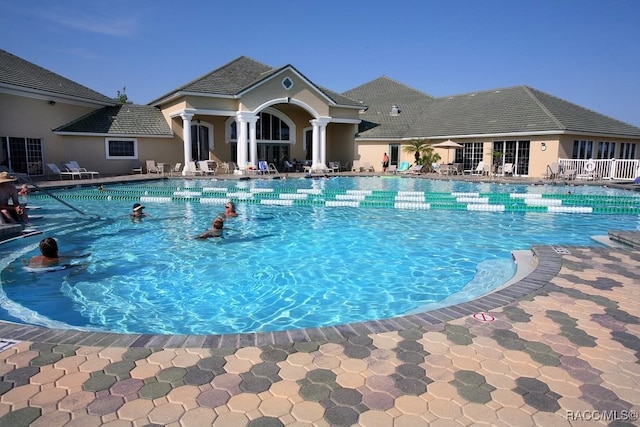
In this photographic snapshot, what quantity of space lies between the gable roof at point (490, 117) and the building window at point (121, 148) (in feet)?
53.0

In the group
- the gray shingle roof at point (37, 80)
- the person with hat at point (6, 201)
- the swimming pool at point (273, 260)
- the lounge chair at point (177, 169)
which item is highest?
the gray shingle roof at point (37, 80)

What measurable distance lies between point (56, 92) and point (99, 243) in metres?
17.3

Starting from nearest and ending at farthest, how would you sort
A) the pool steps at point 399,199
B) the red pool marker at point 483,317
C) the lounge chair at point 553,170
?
the red pool marker at point 483,317 < the pool steps at point 399,199 < the lounge chair at point 553,170

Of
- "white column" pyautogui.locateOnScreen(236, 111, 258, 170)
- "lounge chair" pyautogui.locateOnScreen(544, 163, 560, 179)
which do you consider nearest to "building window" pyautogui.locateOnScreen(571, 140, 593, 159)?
"lounge chair" pyautogui.locateOnScreen(544, 163, 560, 179)

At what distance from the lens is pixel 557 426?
2.44m

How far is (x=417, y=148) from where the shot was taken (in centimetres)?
2967

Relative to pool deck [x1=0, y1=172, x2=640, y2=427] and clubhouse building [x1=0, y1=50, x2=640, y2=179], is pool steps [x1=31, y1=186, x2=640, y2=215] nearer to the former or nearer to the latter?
clubhouse building [x1=0, y1=50, x2=640, y2=179]

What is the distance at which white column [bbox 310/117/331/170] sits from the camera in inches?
1155

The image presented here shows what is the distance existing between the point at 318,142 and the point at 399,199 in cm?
1539

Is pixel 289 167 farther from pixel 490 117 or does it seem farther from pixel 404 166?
pixel 490 117

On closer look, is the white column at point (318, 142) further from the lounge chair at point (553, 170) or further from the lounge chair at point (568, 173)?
the lounge chair at point (568, 173)

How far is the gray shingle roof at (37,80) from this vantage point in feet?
66.5

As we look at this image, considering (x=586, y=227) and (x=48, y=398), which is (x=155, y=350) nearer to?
(x=48, y=398)

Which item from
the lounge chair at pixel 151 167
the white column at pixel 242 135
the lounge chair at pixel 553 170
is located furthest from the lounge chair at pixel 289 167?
the lounge chair at pixel 553 170
